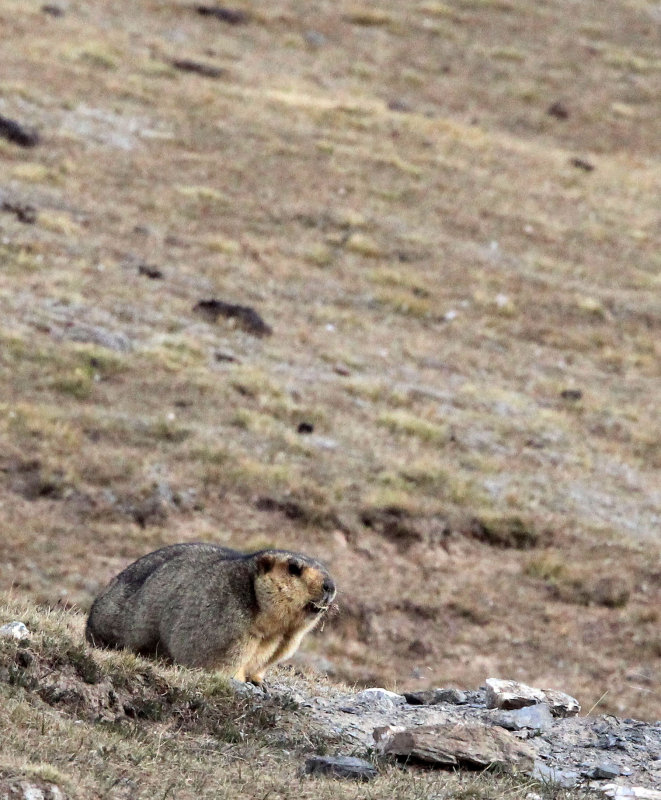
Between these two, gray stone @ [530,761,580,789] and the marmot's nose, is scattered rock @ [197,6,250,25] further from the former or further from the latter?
gray stone @ [530,761,580,789]

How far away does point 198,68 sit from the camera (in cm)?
4403

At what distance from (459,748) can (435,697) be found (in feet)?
7.29

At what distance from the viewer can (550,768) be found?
757 cm

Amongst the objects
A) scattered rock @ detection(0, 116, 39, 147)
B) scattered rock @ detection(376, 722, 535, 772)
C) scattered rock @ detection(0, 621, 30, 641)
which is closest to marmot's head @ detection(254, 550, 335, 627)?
scattered rock @ detection(376, 722, 535, 772)

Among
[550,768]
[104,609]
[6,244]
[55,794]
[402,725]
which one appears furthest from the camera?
[6,244]

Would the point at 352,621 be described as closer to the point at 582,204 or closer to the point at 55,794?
the point at 55,794

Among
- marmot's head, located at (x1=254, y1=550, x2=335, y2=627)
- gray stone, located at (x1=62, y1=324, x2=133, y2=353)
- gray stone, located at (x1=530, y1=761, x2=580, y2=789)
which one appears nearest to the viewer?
gray stone, located at (x1=530, y1=761, x2=580, y2=789)

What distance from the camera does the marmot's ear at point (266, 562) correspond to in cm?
838

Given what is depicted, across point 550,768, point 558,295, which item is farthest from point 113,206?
point 550,768

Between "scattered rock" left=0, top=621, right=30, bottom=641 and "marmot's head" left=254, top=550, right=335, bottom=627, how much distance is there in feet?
5.37

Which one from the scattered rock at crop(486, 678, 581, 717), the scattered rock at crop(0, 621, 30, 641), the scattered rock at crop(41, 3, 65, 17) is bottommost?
the scattered rock at crop(486, 678, 581, 717)

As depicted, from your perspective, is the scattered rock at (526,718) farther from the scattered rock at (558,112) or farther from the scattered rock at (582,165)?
the scattered rock at (558,112)

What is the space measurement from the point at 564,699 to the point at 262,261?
22.4m

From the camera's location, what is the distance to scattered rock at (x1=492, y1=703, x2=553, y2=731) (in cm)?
851
